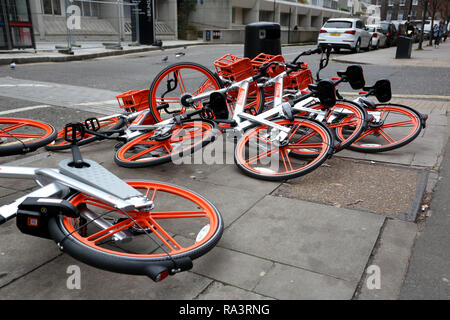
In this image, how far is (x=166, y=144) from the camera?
4441mm

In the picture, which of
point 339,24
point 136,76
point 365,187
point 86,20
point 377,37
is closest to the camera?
point 365,187

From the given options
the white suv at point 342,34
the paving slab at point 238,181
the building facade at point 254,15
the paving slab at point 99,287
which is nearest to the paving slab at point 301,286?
the paving slab at point 99,287

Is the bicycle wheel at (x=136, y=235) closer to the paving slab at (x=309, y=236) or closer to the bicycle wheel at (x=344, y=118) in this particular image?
the paving slab at (x=309, y=236)

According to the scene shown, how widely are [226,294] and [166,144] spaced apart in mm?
2433

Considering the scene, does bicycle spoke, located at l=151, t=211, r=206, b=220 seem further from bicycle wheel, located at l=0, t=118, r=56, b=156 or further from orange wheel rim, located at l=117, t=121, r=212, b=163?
bicycle wheel, located at l=0, t=118, r=56, b=156

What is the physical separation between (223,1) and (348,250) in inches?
1519

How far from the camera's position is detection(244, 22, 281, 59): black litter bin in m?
7.95

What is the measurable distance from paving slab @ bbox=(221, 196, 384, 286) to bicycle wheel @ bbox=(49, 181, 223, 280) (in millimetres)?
330

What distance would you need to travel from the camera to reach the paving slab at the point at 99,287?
7.36 ft

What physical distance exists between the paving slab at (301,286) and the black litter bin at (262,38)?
20.5 ft

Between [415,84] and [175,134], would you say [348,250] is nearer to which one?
→ [175,134]

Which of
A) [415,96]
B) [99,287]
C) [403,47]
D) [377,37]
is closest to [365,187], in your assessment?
[99,287]

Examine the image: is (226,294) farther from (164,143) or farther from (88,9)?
(88,9)
